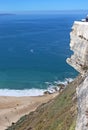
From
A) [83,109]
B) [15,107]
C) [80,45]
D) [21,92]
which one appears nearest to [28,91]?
[21,92]

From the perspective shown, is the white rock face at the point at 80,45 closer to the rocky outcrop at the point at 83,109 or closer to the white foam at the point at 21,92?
the rocky outcrop at the point at 83,109

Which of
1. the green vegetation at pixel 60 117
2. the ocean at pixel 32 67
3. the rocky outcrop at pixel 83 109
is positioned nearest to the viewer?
the rocky outcrop at pixel 83 109

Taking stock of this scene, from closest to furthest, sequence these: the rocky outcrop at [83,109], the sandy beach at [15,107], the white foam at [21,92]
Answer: the rocky outcrop at [83,109], the sandy beach at [15,107], the white foam at [21,92]

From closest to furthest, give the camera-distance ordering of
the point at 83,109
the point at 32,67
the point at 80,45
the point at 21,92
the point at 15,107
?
the point at 83,109
the point at 80,45
the point at 15,107
the point at 21,92
the point at 32,67

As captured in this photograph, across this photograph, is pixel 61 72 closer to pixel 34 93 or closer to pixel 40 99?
pixel 34 93

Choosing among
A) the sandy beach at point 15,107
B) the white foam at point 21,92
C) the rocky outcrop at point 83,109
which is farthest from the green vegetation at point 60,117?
the white foam at point 21,92

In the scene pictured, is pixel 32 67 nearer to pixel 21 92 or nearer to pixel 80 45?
pixel 21 92

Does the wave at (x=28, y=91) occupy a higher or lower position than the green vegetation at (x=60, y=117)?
lower
